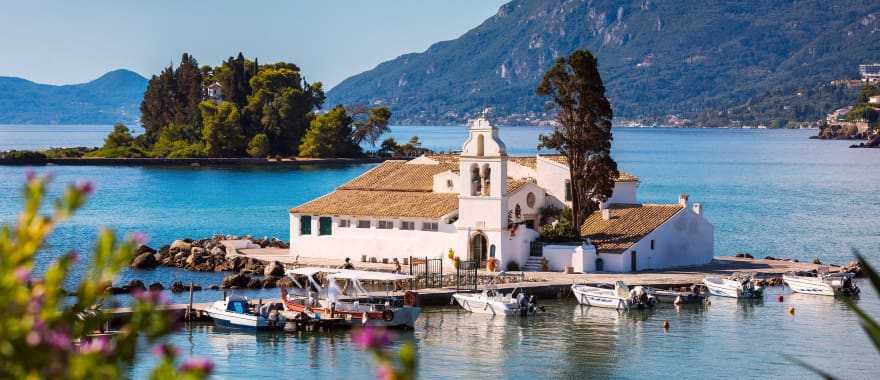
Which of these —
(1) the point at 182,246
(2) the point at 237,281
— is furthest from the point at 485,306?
(1) the point at 182,246

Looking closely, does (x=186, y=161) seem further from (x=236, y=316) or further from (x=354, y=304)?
(x=236, y=316)

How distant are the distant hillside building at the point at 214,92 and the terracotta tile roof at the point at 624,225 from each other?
11224 cm

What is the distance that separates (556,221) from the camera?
47.9 meters

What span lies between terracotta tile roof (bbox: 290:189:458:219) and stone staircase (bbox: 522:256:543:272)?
3.10 meters

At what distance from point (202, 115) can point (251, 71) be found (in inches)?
277

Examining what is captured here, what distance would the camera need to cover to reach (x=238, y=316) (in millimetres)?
36938

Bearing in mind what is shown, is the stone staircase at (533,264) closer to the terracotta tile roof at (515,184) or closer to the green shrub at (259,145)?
the terracotta tile roof at (515,184)

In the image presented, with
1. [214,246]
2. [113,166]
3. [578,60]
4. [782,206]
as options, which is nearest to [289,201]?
[782,206]

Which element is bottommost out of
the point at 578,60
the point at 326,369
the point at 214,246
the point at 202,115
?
the point at 326,369

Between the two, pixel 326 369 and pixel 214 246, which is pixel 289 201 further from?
pixel 326 369

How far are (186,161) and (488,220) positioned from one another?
4323 inches

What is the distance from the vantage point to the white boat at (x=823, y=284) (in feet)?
145

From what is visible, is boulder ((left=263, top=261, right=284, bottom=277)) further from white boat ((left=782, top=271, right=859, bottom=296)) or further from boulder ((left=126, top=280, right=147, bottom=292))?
white boat ((left=782, top=271, right=859, bottom=296))

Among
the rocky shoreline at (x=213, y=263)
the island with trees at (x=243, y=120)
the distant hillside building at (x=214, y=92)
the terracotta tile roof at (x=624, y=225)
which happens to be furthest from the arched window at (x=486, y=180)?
the distant hillside building at (x=214, y=92)
